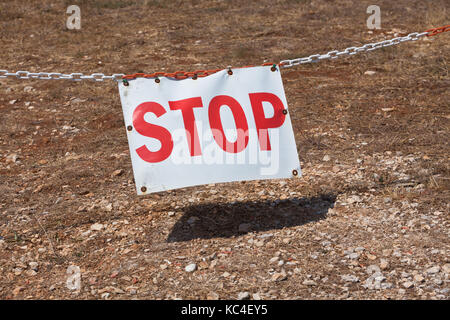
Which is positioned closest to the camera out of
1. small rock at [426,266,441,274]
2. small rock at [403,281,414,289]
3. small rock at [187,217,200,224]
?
small rock at [403,281,414,289]

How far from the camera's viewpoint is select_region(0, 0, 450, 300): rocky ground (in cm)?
348

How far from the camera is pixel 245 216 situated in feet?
13.7

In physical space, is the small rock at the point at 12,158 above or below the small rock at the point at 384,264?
above

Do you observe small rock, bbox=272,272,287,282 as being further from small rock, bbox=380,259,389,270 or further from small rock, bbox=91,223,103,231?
small rock, bbox=91,223,103,231

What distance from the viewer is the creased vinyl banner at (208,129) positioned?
12.2 ft

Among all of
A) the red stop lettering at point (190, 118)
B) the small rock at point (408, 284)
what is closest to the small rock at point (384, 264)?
the small rock at point (408, 284)

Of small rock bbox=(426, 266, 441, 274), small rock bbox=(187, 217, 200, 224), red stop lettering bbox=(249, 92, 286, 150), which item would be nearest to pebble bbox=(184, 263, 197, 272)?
small rock bbox=(187, 217, 200, 224)

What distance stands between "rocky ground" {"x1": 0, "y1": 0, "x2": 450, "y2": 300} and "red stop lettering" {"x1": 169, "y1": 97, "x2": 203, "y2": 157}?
24.2 inches

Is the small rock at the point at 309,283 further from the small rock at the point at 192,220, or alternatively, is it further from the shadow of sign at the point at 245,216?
the small rock at the point at 192,220

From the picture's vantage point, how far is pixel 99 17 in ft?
33.0

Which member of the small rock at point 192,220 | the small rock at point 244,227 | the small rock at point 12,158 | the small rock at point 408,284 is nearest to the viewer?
the small rock at point 408,284

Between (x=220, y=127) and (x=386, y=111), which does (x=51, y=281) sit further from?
(x=386, y=111)

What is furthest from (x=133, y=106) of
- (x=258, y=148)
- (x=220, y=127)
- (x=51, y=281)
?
(x=51, y=281)

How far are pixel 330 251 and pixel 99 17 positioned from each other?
24.9 ft
